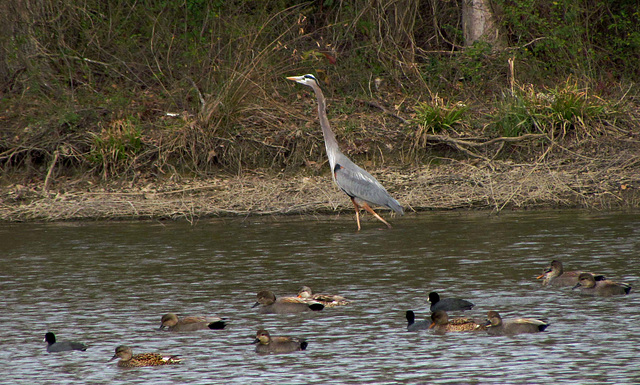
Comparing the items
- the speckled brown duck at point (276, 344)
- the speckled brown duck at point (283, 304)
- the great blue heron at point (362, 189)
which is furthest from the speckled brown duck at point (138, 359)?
the great blue heron at point (362, 189)

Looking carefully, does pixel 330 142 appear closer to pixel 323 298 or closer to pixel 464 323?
pixel 323 298

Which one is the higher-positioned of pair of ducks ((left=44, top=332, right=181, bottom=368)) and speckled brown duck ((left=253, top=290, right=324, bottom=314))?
speckled brown duck ((left=253, top=290, right=324, bottom=314))

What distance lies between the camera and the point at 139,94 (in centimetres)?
1948

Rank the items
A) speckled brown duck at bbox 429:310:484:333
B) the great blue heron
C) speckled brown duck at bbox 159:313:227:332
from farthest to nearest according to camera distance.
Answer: the great blue heron
speckled brown duck at bbox 159:313:227:332
speckled brown duck at bbox 429:310:484:333

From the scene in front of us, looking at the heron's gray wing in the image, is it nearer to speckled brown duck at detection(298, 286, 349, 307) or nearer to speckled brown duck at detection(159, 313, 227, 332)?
speckled brown duck at detection(298, 286, 349, 307)

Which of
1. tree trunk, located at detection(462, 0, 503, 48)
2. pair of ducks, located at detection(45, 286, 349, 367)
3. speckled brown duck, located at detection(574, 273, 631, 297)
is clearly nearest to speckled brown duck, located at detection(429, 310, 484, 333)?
pair of ducks, located at detection(45, 286, 349, 367)

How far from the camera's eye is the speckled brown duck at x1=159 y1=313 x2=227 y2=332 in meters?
7.93

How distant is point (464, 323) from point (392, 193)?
777 centimetres

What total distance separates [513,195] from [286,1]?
8187mm

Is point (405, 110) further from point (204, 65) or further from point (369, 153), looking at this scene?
point (204, 65)

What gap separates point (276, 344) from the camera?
23.8ft

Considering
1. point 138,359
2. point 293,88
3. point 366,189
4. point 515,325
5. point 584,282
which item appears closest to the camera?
point 138,359

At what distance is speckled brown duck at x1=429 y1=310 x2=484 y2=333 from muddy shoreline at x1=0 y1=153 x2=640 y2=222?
6733 millimetres

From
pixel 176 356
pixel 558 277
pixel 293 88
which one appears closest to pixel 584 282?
pixel 558 277
